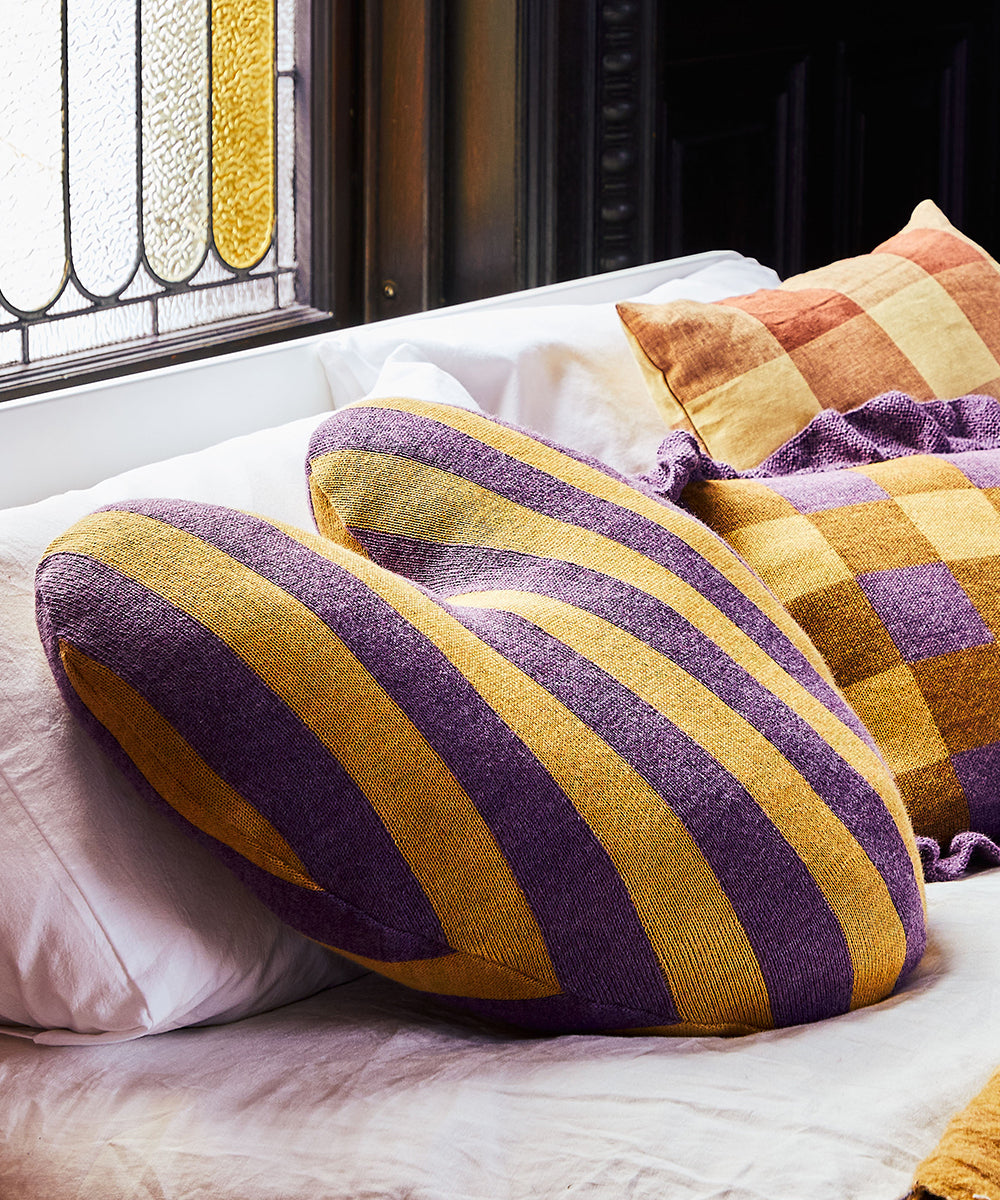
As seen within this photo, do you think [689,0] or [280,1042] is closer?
[280,1042]

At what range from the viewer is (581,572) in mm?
737

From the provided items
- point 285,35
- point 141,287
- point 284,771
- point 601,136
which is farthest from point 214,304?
point 284,771

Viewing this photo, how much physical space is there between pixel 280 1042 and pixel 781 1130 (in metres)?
0.25

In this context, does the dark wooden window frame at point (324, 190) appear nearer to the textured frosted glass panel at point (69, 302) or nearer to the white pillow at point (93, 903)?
the textured frosted glass panel at point (69, 302)

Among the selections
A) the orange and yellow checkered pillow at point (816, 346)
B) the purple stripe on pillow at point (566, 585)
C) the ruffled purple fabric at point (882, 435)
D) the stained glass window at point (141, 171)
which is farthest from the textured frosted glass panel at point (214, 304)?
the purple stripe on pillow at point (566, 585)

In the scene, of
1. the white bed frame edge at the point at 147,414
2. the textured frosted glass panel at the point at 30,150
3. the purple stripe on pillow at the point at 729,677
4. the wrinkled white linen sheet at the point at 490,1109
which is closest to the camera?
the wrinkled white linen sheet at the point at 490,1109

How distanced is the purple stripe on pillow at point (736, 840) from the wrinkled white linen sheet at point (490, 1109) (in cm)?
2

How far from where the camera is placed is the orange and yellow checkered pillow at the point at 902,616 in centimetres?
90

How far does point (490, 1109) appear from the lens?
585 mm

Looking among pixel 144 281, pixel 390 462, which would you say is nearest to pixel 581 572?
pixel 390 462

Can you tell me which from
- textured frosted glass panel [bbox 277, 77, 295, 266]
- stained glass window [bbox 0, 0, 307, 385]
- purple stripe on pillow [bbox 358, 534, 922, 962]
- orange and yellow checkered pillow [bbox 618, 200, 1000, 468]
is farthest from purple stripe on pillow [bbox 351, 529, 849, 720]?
textured frosted glass panel [bbox 277, 77, 295, 266]

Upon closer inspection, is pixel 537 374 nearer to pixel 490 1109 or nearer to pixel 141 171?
pixel 141 171

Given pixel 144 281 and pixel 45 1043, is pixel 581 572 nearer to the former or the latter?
pixel 45 1043

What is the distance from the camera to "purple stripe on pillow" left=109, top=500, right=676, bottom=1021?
614 mm
